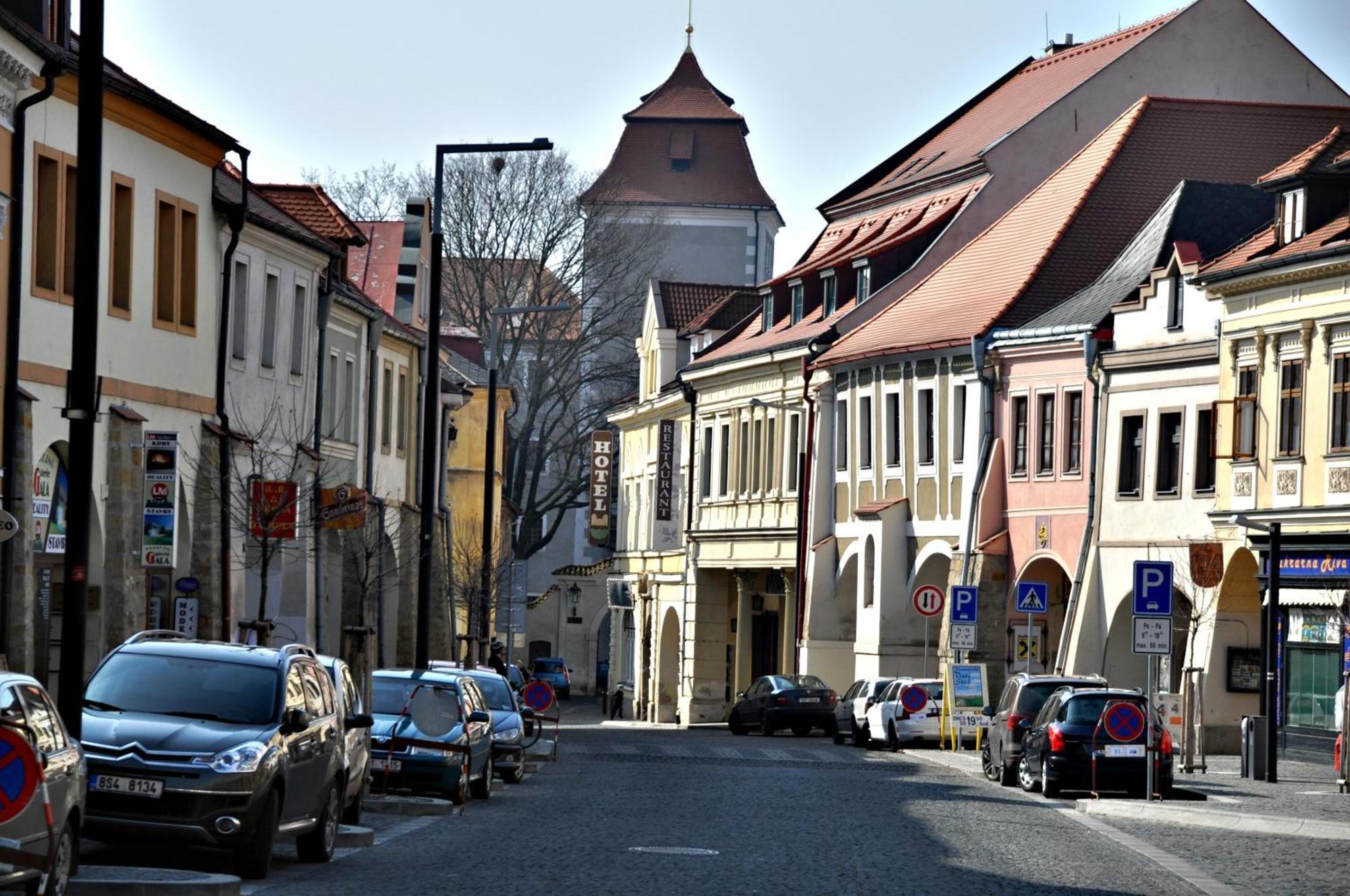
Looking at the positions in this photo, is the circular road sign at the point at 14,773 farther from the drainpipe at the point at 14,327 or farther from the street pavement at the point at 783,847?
the drainpipe at the point at 14,327

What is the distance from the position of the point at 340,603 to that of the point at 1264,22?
28.1 m

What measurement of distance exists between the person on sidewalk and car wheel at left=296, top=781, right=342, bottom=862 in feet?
113

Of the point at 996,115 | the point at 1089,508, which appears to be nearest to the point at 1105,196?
the point at 1089,508

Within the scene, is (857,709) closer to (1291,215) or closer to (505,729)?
(1291,215)

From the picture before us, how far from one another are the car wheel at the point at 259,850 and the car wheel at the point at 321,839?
4.56 feet

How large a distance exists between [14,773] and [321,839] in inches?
265

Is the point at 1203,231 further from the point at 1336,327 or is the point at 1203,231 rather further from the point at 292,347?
the point at 292,347

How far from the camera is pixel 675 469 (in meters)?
76.5

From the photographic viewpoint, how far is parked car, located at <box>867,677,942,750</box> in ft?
156

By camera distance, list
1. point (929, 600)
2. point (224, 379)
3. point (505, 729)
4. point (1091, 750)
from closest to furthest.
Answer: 1. point (1091, 750)
2. point (505, 729)
3. point (224, 379)
4. point (929, 600)

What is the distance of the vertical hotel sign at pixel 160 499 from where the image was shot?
30527 millimetres

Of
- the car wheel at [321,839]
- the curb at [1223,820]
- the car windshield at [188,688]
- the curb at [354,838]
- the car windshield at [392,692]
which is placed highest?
the car windshield at [188,688]

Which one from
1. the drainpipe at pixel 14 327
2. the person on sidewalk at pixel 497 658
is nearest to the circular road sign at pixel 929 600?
the person on sidewalk at pixel 497 658

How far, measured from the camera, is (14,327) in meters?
28.3
